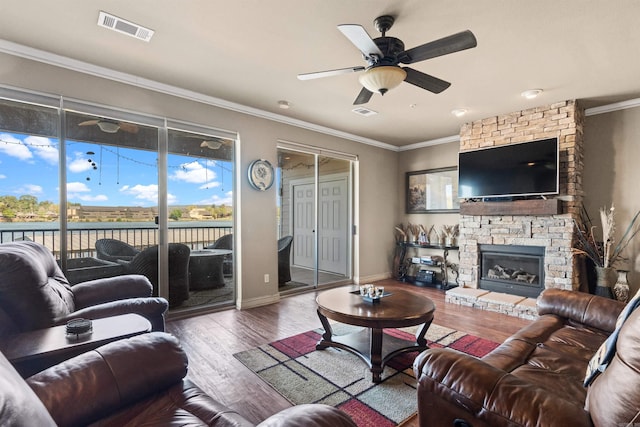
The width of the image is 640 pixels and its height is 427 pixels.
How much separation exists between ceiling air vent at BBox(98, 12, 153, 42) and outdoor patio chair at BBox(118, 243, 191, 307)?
2132 mm

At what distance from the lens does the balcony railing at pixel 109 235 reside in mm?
2945

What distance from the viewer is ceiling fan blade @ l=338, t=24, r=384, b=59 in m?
1.82

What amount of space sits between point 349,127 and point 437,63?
226 cm

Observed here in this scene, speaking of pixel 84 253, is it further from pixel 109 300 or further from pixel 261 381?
pixel 261 381

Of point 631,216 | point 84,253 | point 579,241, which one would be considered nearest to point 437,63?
point 579,241

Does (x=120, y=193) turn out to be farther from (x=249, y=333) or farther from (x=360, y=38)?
(x=360, y=38)

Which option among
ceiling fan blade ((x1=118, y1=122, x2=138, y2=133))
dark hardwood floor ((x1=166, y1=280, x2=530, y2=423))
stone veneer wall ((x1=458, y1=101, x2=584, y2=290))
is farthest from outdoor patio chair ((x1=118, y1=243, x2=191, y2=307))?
stone veneer wall ((x1=458, y1=101, x2=584, y2=290))

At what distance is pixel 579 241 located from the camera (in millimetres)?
3939

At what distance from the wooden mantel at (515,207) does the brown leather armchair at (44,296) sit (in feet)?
13.7

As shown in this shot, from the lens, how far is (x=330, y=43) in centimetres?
261

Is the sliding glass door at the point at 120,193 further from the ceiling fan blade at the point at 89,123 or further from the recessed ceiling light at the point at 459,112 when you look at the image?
the recessed ceiling light at the point at 459,112

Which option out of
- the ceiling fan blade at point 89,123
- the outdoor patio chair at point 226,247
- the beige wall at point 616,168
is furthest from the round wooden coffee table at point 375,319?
the beige wall at point 616,168

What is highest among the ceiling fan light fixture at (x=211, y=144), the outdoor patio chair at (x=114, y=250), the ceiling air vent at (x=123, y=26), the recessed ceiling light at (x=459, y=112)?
the ceiling air vent at (x=123, y=26)

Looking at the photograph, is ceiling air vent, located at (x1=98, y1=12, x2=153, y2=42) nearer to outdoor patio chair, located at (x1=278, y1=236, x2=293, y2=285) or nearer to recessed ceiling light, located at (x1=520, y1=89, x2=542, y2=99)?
outdoor patio chair, located at (x1=278, y1=236, x2=293, y2=285)
